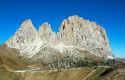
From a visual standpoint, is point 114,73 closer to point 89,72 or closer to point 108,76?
point 108,76

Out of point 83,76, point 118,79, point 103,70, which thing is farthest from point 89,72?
point 118,79

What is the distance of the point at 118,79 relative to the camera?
140875 millimetres

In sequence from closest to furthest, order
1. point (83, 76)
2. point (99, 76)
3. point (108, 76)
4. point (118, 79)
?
1. point (118, 79)
2. point (108, 76)
3. point (99, 76)
4. point (83, 76)

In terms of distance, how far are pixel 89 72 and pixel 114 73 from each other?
135 feet

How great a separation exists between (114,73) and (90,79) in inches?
732

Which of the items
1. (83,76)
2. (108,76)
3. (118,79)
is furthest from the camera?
(83,76)

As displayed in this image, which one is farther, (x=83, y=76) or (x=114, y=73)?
(x=83, y=76)

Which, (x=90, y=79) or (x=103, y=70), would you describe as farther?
(x=103, y=70)

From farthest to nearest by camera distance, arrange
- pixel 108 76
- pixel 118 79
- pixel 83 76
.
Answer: pixel 83 76 < pixel 108 76 < pixel 118 79

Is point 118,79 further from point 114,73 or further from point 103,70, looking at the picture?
point 103,70

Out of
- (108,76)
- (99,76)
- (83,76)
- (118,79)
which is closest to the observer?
(118,79)

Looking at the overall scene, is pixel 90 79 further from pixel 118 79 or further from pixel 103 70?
pixel 118 79

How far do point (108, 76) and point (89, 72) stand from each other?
40.9 metres

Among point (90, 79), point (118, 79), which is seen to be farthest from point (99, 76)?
point (118, 79)
